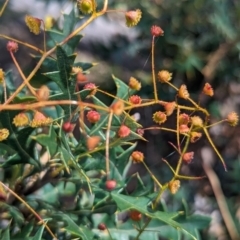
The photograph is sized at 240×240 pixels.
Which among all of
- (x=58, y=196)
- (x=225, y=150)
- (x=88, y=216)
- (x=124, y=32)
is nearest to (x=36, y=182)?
(x=88, y=216)

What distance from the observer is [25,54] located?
1725mm

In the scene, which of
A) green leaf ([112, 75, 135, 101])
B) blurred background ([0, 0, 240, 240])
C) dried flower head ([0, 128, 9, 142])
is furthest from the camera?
blurred background ([0, 0, 240, 240])

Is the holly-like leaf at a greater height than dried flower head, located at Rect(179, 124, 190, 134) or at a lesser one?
lesser

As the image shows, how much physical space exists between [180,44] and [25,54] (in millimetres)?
545

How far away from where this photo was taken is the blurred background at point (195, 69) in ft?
4.36

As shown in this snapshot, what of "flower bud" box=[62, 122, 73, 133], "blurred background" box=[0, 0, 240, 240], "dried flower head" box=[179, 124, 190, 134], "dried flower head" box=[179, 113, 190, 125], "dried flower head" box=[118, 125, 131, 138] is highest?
"flower bud" box=[62, 122, 73, 133]

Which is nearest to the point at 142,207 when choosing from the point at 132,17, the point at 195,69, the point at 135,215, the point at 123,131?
the point at 135,215

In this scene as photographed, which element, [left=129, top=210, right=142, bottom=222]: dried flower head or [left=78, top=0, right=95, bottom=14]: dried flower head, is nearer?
[left=78, top=0, right=95, bottom=14]: dried flower head

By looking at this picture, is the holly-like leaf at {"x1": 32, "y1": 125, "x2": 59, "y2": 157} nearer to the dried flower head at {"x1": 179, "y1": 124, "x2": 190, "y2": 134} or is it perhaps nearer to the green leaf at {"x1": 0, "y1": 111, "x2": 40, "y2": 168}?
the green leaf at {"x1": 0, "y1": 111, "x2": 40, "y2": 168}

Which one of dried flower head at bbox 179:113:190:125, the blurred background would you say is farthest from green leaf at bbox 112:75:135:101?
the blurred background

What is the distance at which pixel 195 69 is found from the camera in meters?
1.42

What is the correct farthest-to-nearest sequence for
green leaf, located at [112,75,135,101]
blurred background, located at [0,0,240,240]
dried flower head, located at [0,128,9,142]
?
blurred background, located at [0,0,240,240]
green leaf, located at [112,75,135,101]
dried flower head, located at [0,128,9,142]

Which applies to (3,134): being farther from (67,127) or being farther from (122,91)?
(122,91)

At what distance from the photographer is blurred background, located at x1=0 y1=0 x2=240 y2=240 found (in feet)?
4.36
